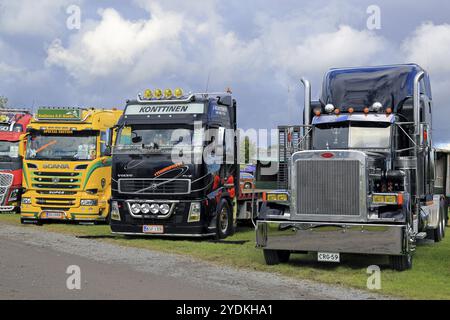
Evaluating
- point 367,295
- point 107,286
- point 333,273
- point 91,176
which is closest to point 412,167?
point 333,273

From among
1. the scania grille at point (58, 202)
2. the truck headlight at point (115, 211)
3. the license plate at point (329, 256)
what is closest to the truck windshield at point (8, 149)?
the scania grille at point (58, 202)

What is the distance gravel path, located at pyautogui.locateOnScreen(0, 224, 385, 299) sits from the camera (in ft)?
29.7

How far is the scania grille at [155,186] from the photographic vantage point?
609 inches

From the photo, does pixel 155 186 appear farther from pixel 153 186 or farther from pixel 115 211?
pixel 115 211

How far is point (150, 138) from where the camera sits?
16.0 meters

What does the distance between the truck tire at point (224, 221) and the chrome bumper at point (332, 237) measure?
4410 mm

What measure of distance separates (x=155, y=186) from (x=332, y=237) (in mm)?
5790

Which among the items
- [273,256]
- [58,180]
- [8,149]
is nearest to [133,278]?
[273,256]

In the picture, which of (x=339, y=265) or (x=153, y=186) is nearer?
(x=339, y=265)

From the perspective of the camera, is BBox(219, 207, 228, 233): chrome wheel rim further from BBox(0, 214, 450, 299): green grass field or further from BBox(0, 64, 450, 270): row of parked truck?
BBox(0, 214, 450, 299): green grass field

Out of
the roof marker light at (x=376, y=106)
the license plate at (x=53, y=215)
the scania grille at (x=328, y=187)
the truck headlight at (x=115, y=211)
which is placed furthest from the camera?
the license plate at (x=53, y=215)

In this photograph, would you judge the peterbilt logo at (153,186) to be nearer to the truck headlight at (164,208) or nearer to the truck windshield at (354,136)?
the truck headlight at (164,208)

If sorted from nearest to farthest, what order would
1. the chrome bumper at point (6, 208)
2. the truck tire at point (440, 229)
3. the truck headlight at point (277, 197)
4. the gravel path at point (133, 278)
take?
the gravel path at point (133, 278) < the truck headlight at point (277, 197) < the truck tire at point (440, 229) < the chrome bumper at point (6, 208)

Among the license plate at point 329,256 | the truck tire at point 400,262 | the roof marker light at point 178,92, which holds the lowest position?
the truck tire at point 400,262
